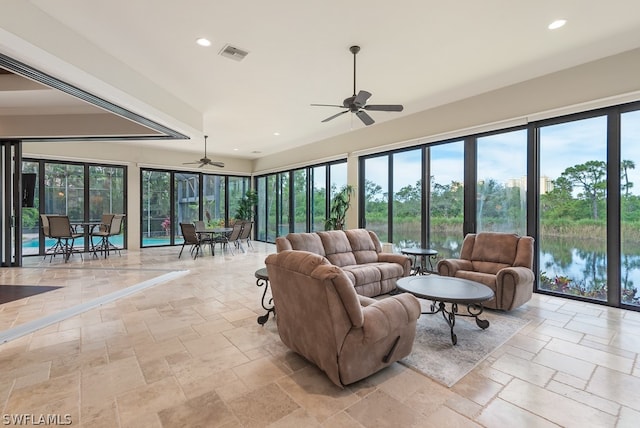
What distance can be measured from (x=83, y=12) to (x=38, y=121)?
13.5 feet

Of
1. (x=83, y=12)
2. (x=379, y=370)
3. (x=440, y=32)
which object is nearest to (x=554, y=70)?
(x=440, y=32)

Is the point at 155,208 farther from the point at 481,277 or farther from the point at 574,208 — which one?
the point at 574,208

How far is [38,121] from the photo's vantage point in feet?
18.5

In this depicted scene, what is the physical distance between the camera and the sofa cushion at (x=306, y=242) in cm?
407

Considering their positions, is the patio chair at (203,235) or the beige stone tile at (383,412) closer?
the beige stone tile at (383,412)

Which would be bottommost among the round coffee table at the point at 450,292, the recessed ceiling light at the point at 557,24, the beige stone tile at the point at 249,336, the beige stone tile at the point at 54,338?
the beige stone tile at the point at 249,336

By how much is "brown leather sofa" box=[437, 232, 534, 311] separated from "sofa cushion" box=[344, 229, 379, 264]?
1.06m

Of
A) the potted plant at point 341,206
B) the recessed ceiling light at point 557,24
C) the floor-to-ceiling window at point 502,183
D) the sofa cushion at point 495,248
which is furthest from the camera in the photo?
the potted plant at point 341,206

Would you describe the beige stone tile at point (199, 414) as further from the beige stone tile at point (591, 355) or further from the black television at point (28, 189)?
the black television at point (28, 189)

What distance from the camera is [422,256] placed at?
5.24m

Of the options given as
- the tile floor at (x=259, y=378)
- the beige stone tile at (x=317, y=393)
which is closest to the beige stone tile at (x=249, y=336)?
the tile floor at (x=259, y=378)

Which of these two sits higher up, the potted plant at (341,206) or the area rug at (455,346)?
the potted plant at (341,206)

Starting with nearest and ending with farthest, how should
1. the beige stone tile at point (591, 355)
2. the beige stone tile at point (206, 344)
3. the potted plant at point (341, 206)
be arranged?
1. the beige stone tile at point (591, 355)
2. the beige stone tile at point (206, 344)
3. the potted plant at point (341, 206)

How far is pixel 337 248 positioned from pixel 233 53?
294cm
